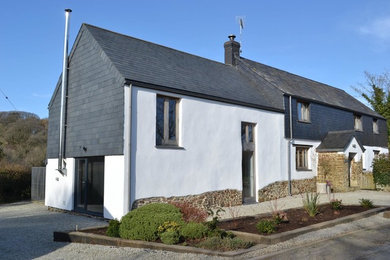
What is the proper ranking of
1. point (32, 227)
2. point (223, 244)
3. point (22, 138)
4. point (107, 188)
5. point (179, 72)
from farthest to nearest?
point (22, 138)
point (179, 72)
point (107, 188)
point (32, 227)
point (223, 244)

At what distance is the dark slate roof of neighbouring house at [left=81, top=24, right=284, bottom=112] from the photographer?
12741 millimetres

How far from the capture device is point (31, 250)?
Result: 7.76 meters

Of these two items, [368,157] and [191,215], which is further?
[368,157]

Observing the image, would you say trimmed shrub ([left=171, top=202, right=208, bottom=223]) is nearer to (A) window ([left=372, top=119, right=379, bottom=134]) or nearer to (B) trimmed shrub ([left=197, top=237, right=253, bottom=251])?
(B) trimmed shrub ([left=197, top=237, right=253, bottom=251])

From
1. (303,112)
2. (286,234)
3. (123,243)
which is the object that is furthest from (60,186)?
(303,112)

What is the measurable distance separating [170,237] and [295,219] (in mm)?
4234

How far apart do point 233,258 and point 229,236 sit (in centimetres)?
123

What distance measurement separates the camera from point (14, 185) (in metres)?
18.3

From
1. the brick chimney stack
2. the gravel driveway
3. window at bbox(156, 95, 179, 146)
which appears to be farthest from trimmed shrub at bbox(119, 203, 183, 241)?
the brick chimney stack

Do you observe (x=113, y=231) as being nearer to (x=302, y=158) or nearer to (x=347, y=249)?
(x=347, y=249)

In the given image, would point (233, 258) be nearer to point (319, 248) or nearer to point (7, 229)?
point (319, 248)

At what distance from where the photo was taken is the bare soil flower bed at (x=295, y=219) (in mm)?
8727

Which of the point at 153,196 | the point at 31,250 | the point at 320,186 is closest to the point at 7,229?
the point at 31,250

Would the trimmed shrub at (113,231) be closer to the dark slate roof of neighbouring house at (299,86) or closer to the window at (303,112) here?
the dark slate roof of neighbouring house at (299,86)
